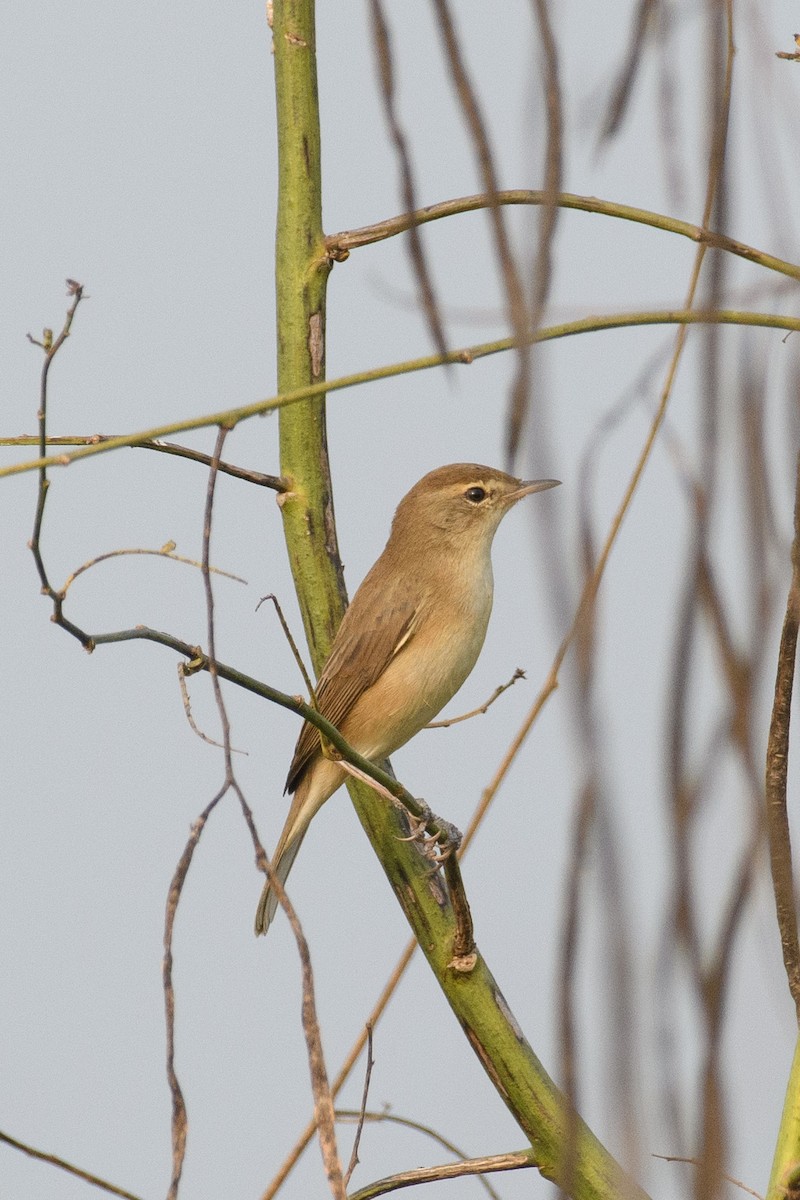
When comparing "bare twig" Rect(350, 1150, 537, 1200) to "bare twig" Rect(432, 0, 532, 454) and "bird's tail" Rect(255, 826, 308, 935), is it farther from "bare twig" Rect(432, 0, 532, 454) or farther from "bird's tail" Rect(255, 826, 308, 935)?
"bird's tail" Rect(255, 826, 308, 935)

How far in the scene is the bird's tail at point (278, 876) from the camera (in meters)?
4.23

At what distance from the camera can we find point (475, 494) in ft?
15.5

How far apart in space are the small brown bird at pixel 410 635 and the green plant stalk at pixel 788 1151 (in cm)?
200

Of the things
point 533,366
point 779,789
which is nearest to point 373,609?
point 779,789

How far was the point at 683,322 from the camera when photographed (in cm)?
145

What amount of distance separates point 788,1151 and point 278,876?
2.40m

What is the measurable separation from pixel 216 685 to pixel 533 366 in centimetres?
64

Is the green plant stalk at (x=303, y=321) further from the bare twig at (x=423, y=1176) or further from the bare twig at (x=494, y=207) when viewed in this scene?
the bare twig at (x=494, y=207)

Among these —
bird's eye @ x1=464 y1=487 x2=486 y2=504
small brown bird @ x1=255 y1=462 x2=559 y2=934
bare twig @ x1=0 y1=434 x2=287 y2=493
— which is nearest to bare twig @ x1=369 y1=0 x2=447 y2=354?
bare twig @ x1=0 y1=434 x2=287 y2=493

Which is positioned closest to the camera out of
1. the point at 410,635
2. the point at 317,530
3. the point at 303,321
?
the point at 303,321

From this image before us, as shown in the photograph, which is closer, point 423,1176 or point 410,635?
point 423,1176

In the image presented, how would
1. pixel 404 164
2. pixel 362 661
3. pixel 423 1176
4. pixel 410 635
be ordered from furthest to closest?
pixel 410 635 → pixel 362 661 → pixel 423 1176 → pixel 404 164

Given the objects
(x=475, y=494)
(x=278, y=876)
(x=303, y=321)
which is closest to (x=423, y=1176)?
(x=303, y=321)

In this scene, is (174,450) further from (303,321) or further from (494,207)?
(494,207)
